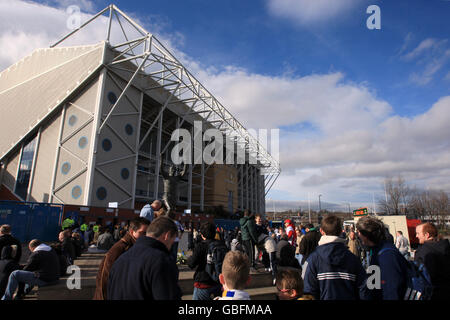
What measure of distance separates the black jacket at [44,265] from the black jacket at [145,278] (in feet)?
13.7

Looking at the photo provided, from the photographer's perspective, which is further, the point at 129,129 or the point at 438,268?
the point at 129,129

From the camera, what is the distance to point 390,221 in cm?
1534

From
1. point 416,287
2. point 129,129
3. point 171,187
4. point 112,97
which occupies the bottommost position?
point 416,287

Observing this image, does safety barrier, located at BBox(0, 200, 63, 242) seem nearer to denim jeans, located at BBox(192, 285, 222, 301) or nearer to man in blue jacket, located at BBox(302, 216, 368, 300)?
denim jeans, located at BBox(192, 285, 222, 301)

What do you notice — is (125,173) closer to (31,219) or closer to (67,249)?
(31,219)

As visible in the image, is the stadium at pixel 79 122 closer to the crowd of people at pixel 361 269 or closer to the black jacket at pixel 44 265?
the black jacket at pixel 44 265

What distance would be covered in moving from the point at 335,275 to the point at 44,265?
531 centimetres

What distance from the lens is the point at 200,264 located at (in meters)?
3.66

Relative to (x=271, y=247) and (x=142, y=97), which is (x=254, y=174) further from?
(x=271, y=247)

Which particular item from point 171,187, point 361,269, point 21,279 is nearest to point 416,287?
point 361,269

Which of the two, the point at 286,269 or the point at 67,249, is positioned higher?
the point at 286,269

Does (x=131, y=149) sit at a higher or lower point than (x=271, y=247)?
higher
